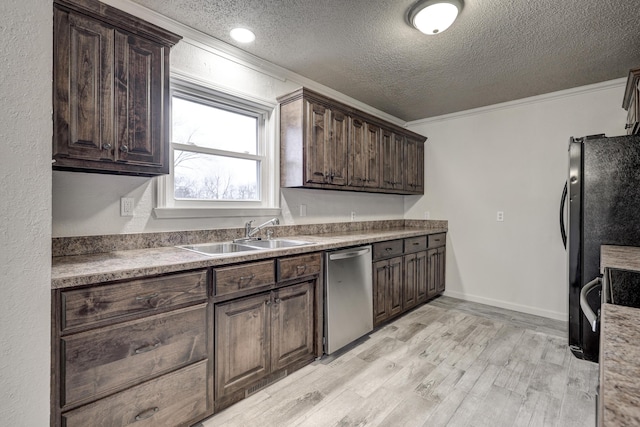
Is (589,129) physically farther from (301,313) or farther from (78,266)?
(78,266)

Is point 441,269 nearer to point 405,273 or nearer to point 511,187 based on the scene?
point 405,273

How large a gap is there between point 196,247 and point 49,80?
1245mm

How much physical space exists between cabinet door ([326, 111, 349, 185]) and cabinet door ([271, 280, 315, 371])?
3.78 ft

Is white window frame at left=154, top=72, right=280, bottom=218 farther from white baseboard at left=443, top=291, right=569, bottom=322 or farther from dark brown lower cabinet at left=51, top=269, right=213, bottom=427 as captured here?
white baseboard at left=443, top=291, right=569, bottom=322

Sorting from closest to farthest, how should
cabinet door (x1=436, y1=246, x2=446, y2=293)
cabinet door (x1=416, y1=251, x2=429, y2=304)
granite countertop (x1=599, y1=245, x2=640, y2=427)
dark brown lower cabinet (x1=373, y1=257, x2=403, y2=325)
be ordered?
granite countertop (x1=599, y1=245, x2=640, y2=427)
dark brown lower cabinet (x1=373, y1=257, x2=403, y2=325)
cabinet door (x1=416, y1=251, x2=429, y2=304)
cabinet door (x1=436, y1=246, x2=446, y2=293)

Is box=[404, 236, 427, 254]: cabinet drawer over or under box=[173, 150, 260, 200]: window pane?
under

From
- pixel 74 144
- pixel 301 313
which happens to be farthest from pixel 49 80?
pixel 301 313

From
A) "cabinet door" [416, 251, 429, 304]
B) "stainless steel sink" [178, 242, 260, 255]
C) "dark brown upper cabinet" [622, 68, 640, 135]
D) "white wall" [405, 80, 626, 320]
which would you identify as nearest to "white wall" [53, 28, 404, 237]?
"stainless steel sink" [178, 242, 260, 255]

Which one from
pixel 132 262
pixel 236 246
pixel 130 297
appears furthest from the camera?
pixel 236 246

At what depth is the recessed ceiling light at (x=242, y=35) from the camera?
2240mm

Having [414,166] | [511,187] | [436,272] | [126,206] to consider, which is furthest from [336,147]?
[511,187]

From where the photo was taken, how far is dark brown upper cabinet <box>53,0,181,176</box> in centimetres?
149

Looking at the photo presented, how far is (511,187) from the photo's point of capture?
11.8 feet

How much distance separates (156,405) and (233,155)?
5.86 ft
